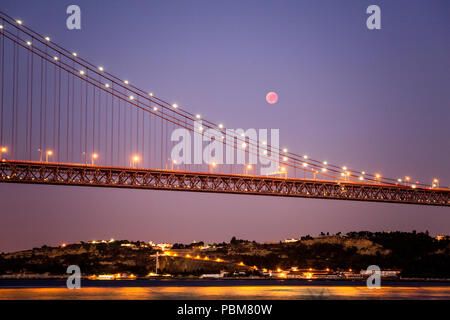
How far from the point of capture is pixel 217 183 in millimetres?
72688

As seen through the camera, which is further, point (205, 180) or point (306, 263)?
point (306, 263)

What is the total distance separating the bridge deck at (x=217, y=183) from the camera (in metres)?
65.8

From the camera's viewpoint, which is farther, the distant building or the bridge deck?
the distant building

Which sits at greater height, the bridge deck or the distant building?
the bridge deck

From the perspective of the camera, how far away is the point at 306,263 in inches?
4924

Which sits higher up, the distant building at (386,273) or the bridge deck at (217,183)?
the bridge deck at (217,183)

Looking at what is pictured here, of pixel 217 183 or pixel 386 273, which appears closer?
pixel 217 183

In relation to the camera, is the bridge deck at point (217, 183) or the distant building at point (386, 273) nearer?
the bridge deck at point (217, 183)

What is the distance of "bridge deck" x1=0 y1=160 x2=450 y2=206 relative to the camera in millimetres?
65750
